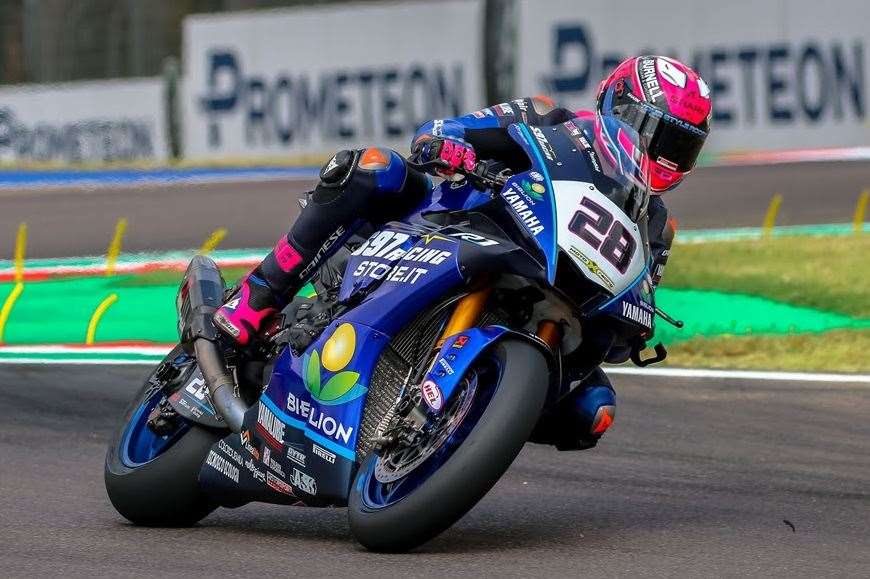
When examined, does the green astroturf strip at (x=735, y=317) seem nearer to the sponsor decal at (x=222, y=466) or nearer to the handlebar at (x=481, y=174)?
the sponsor decal at (x=222, y=466)

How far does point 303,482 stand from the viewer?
4.79 m

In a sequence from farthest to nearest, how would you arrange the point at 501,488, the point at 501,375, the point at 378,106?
the point at 378,106 → the point at 501,488 → the point at 501,375

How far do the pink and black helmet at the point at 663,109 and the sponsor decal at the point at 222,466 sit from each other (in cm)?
157

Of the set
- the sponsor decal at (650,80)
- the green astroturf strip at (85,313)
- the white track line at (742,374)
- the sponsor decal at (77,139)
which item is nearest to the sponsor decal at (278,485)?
the sponsor decal at (650,80)

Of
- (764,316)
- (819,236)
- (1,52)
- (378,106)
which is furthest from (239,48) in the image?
(764,316)

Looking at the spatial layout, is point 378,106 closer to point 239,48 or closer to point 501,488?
point 239,48

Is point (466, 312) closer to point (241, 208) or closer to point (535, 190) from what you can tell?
point (535, 190)

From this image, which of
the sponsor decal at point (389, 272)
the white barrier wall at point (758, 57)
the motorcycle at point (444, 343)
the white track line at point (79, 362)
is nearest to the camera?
the motorcycle at point (444, 343)

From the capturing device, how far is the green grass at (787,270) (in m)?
11.9

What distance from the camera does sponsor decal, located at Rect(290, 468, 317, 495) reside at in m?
4.76

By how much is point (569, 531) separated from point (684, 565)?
64 centimetres

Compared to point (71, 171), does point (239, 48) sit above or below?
above

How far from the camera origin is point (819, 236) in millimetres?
15133

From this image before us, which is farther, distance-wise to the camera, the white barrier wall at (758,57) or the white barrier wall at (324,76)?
the white barrier wall at (324,76)
